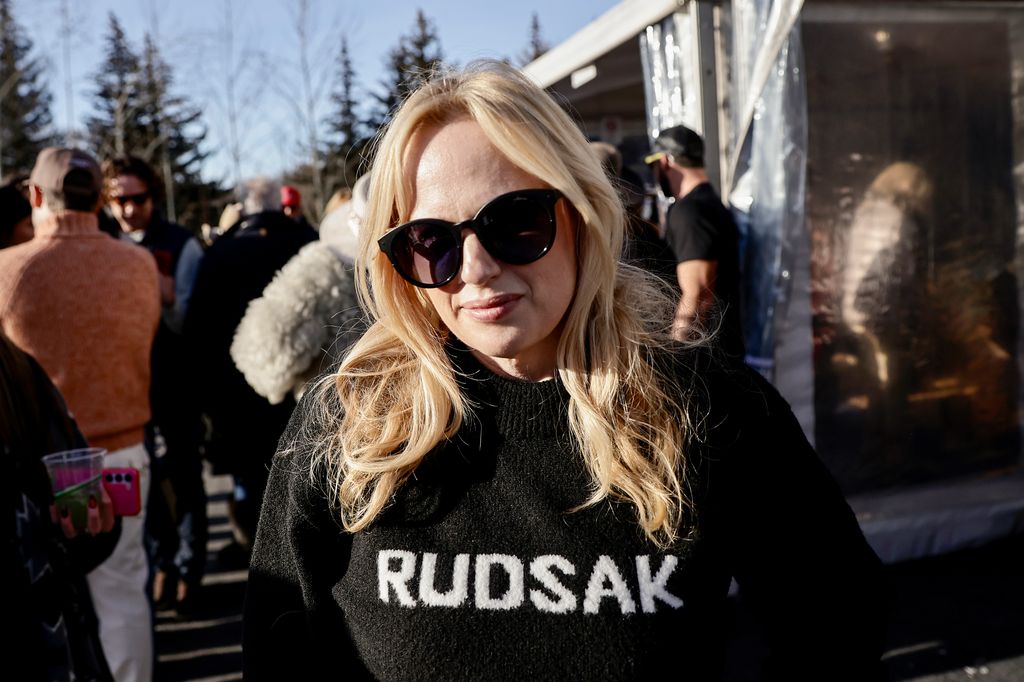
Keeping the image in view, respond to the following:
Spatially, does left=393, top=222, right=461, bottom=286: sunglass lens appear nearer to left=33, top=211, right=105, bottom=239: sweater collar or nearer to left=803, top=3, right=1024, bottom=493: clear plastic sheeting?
left=33, top=211, right=105, bottom=239: sweater collar

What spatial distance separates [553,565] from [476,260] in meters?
0.45

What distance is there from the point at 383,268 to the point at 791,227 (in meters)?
2.87

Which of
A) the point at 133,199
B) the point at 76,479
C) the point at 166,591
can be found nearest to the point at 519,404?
the point at 76,479

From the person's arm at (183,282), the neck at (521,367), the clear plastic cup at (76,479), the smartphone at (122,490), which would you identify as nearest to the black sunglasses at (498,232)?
the neck at (521,367)

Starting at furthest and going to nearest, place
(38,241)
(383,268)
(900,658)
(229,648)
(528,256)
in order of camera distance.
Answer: (229,648), (900,658), (38,241), (383,268), (528,256)

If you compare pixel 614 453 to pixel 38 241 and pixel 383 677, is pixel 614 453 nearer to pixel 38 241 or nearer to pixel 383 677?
pixel 383 677

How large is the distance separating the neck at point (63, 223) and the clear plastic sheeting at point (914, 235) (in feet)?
10.2

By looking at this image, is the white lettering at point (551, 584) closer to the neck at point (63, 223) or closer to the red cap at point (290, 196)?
the neck at point (63, 223)

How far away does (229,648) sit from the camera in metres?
3.75

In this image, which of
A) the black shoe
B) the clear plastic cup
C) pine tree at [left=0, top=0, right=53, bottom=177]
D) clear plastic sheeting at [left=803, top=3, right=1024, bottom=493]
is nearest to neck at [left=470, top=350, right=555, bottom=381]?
the clear plastic cup

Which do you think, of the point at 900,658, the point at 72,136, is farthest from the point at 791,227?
the point at 72,136

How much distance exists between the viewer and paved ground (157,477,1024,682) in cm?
322

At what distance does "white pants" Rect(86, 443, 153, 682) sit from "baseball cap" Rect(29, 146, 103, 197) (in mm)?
1048

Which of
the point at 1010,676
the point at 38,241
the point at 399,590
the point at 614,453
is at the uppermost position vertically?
the point at 38,241
